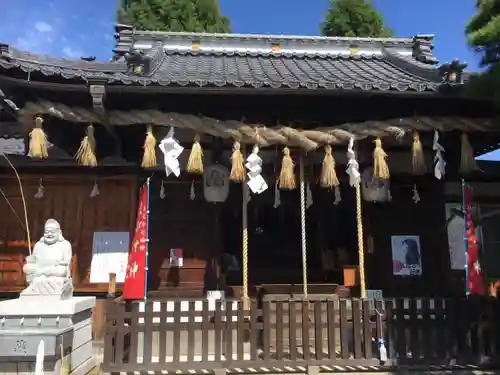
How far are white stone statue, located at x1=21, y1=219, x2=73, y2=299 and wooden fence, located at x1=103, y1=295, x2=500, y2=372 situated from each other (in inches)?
31.8

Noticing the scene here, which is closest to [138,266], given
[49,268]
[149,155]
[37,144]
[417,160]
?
[49,268]

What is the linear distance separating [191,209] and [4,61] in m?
3.98

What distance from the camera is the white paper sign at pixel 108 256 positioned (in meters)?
7.92

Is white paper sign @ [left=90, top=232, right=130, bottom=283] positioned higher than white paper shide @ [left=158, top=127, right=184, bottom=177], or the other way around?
white paper shide @ [left=158, top=127, right=184, bottom=177]

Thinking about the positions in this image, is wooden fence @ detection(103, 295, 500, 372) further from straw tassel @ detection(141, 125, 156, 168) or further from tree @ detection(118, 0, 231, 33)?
tree @ detection(118, 0, 231, 33)

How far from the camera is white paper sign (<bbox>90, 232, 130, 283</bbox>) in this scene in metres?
7.92

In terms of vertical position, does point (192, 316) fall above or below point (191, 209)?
below

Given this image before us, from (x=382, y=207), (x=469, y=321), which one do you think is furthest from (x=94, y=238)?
(x=469, y=321)

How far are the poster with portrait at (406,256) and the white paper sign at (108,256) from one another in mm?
5364

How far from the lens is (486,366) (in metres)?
5.98

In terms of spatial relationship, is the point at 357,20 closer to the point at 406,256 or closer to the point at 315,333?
the point at 406,256

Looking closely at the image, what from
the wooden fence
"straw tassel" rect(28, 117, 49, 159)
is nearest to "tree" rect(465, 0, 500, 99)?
the wooden fence

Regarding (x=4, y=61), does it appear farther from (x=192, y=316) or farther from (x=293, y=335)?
(x=293, y=335)

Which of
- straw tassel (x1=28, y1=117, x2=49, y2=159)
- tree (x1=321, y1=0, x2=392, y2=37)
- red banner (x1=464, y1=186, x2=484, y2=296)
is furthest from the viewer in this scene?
tree (x1=321, y1=0, x2=392, y2=37)
